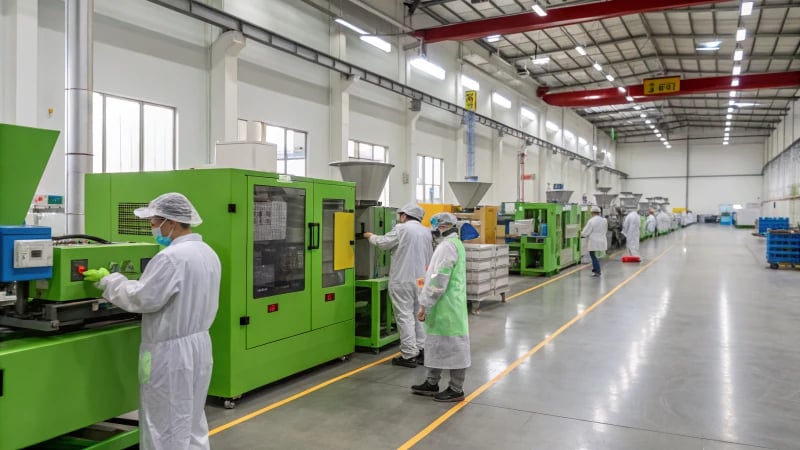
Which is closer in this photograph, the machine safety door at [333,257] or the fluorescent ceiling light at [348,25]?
the machine safety door at [333,257]

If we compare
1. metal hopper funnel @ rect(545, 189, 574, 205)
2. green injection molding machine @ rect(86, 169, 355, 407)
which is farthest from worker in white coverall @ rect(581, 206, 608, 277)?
green injection molding machine @ rect(86, 169, 355, 407)

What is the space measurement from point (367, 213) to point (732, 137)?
43.1 m

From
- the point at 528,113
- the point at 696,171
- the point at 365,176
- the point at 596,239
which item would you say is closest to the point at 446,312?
the point at 365,176

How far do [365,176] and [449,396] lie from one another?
118 inches

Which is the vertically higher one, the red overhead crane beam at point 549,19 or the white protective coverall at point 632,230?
the red overhead crane beam at point 549,19

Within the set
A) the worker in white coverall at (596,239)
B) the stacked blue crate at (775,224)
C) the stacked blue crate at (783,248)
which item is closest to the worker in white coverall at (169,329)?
the worker in white coverall at (596,239)

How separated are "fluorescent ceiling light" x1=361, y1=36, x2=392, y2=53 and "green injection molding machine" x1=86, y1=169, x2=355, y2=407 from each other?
28.8ft

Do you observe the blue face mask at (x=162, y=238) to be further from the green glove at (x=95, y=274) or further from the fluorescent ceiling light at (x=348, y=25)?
the fluorescent ceiling light at (x=348, y=25)

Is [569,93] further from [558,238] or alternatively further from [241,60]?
[241,60]

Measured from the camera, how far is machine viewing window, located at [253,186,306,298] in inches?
194

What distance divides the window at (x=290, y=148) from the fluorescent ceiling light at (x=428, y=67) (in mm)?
5088

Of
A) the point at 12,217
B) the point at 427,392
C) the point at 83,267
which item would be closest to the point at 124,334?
the point at 83,267

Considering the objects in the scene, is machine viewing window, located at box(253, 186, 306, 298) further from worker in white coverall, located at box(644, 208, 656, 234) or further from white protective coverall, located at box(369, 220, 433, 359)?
worker in white coverall, located at box(644, 208, 656, 234)

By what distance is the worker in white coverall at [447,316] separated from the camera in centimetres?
481
